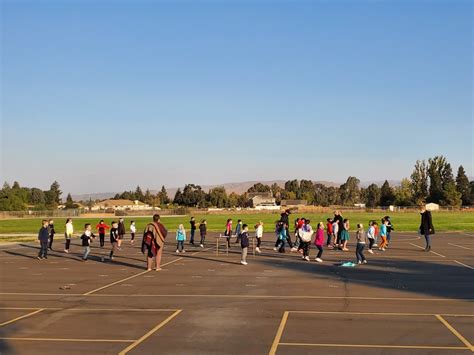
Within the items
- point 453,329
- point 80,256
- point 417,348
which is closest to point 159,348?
point 417,348

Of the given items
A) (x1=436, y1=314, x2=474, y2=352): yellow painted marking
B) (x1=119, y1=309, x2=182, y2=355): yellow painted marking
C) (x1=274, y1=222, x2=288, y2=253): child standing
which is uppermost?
(x1=274, y1=222, x2=288, y2=253): child standing

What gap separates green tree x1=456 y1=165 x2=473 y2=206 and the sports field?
126 metres

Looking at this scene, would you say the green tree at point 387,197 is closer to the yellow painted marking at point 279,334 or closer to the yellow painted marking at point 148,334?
the yellow painted marking at point 279,334

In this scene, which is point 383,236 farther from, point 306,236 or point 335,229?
point 306,236

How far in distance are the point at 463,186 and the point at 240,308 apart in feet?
460

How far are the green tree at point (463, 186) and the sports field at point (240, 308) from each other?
12587 centimetres

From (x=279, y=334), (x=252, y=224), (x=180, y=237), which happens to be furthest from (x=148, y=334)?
(x=252, y=224)

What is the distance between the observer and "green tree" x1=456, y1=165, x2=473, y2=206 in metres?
138

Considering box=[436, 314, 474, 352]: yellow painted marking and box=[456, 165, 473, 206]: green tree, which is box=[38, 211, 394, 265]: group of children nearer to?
box=[436, 314, 474, 352]: yellow painted marking

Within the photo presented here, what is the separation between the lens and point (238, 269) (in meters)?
19.9

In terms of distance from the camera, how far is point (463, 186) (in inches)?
5522

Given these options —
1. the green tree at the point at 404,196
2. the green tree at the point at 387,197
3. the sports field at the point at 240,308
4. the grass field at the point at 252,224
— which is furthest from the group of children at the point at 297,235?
the green tree at the point at 387,197

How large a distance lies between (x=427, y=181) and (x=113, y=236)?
134 meters

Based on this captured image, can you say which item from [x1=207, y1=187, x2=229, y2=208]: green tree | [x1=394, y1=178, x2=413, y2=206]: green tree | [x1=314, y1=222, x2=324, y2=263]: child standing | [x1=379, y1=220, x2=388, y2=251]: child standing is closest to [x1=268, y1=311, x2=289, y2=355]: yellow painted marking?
[x1=314, y1=222, x2=324, y2=263]: child standing
